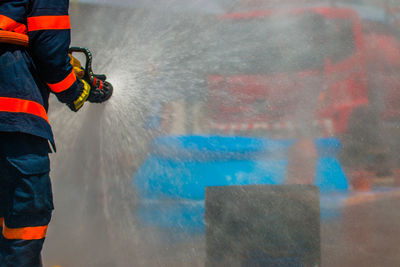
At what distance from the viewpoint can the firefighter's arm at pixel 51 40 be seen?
127 centimetres

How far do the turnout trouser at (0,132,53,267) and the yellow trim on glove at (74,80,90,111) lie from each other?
283mm

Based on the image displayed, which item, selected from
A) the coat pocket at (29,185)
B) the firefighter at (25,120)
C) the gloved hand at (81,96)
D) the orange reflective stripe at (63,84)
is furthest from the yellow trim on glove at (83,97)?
the coat pocket at (29,185)

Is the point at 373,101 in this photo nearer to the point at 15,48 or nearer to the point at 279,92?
the point at 279,92

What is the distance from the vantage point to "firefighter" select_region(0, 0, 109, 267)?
125 centimetres

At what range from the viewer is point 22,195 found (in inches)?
50.2

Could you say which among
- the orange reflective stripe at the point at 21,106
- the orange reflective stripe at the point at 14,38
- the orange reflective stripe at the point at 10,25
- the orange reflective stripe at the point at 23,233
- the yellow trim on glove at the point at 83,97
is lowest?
the orange reflective stripe at the point at 23,233

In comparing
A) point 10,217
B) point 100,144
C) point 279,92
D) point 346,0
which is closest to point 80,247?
point 100,144

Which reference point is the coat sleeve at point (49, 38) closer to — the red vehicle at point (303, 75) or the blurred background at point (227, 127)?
the blurred background at point (227, 127)

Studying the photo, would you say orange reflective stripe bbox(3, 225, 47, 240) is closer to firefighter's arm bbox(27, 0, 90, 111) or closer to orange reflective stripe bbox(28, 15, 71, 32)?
firefighter's arm bbox(27, 0, 90, 111)

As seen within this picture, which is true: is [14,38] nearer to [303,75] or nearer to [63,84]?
[63,84]

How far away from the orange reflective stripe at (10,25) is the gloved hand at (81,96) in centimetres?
36

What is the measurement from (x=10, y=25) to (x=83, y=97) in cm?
43

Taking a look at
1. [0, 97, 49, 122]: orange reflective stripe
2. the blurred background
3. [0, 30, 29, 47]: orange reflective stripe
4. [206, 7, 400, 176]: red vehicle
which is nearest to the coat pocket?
[0, 97, 49, 122]: orange reflective stripe

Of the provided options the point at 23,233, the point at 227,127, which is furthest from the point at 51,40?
the point at 227,127
